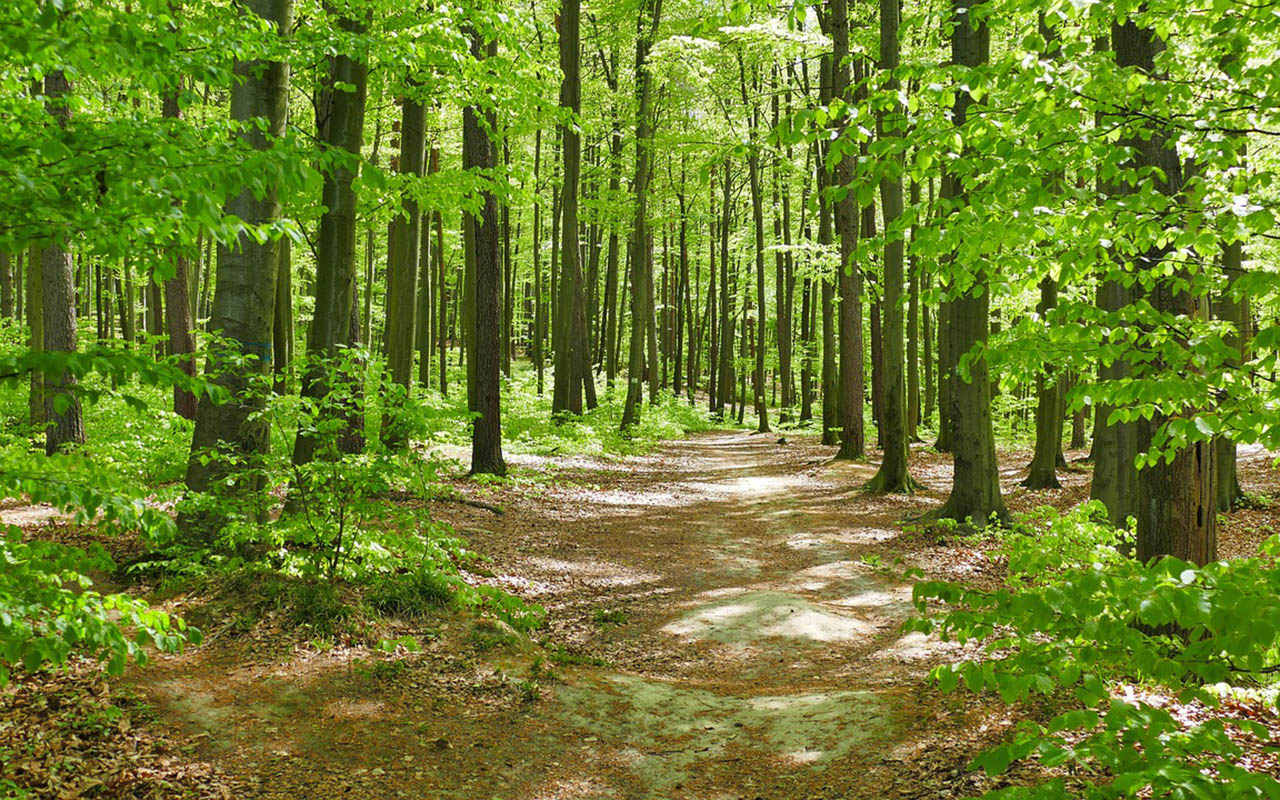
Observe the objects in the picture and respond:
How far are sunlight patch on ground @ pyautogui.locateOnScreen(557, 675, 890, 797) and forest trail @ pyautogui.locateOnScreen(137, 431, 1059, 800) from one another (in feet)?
0.05

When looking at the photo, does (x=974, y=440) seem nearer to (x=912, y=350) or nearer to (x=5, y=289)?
(x=912, y=350)

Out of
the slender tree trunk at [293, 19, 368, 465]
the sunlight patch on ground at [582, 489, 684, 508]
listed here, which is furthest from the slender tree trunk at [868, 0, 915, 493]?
the slender tree trunk at [293, 19, 368, 465]

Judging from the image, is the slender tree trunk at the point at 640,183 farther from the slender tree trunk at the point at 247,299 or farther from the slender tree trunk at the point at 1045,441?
the slender tree trunk at the point at 247,299

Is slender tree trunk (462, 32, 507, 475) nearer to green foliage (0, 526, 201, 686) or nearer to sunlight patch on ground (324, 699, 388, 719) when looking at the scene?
sunlight patch on ground (324, 699, 388, 719)

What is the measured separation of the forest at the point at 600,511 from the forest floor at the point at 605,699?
3cm

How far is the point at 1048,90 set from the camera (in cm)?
383

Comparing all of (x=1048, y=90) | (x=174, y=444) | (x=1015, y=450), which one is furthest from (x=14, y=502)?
(x=1015, y=450)

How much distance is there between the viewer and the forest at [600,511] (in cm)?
267

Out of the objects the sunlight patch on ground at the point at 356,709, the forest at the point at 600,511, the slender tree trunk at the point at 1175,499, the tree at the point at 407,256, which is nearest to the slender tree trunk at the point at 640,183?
the tree at the point at 407,256

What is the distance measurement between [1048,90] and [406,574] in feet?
19.1

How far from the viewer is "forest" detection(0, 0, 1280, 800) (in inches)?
105

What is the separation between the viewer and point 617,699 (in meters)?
5.59

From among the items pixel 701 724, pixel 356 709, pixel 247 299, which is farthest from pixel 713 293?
pixel 356 709

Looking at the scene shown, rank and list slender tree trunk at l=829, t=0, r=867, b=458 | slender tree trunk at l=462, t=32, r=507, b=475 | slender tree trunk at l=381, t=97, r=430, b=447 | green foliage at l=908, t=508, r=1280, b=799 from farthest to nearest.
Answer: slender tree trunk at l=829, t=0, r=867, b=458 < slender tree trunk at l=462, t=32, r=507, b=475 < slender tree trunk at l=381, t=97, r=430, b=447 < green foliage at l=908, t=508, r=1280, b=799
